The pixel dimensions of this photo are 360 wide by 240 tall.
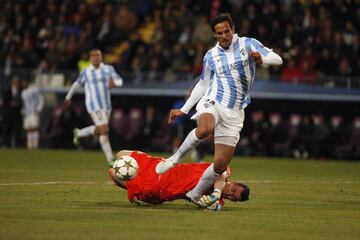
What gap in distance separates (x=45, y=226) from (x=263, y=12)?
1977cm

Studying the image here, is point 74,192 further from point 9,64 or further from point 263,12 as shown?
point 9,64

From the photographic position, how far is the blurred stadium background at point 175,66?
27.2m

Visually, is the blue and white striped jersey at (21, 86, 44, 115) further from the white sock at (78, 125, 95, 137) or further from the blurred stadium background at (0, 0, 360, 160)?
the white sock at (78, 125, 95, 137)

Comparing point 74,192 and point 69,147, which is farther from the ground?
point 74,192

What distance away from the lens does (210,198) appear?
11.3 meters

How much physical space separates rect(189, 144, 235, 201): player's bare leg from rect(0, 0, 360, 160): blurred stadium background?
13.8m

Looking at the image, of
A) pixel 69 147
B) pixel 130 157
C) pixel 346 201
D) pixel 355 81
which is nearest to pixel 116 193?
pixel 130 157

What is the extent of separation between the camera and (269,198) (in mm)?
13609

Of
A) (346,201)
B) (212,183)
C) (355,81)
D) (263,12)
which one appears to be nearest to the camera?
(212,183)

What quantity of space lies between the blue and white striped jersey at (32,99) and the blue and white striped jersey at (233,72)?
61.0 feet

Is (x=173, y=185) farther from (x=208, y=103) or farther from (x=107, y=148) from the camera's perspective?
(x=107, y=148)

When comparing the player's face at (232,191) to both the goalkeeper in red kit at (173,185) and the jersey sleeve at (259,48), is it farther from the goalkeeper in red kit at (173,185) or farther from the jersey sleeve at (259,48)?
the jersey sleeve at (259,48)

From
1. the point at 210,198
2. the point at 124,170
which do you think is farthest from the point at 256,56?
the point at 124,170

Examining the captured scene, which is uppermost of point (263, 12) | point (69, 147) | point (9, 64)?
point (263, 12)
